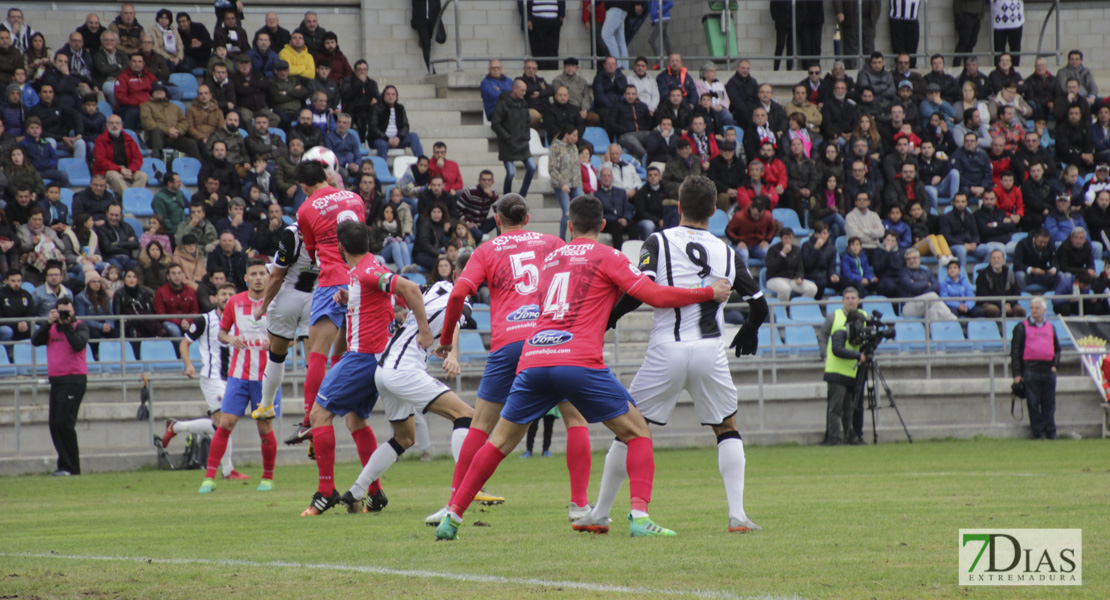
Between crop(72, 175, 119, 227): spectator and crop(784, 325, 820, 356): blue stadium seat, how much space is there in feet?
33.5

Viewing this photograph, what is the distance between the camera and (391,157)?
23297mm

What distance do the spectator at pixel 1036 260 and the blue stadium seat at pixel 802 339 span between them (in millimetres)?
4246

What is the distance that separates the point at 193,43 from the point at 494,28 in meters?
7.34

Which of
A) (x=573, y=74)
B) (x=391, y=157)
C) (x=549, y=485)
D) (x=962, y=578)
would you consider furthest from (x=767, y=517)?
(x=573, y=74)

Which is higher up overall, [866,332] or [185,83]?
[185,83]

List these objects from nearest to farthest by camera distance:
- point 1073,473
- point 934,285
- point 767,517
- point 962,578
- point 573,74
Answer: point 962,578, point 767,517, point 1073,473, point 934,285, point 573,74

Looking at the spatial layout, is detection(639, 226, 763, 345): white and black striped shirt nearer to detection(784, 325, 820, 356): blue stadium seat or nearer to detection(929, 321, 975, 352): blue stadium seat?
detection(784, 325, 820, 356): blue stadium seat

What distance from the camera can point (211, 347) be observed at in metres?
15.5

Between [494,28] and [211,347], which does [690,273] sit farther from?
[494,28]

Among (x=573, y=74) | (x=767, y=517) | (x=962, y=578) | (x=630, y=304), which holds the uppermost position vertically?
(x=573, y=74)

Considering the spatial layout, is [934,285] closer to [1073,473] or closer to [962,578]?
[1073,473]

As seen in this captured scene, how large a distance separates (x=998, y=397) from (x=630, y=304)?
13449 millimetres

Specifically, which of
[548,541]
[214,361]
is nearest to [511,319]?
[548,541]

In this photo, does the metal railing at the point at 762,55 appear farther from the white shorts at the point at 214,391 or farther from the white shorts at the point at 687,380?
the white shorts at the point at 687,380
